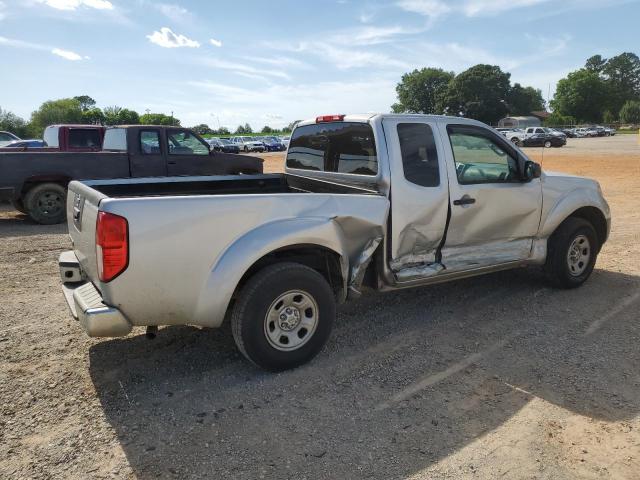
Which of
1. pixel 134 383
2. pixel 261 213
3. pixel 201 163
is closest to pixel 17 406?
pixel 134 383

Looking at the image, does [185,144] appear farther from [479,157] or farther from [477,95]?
[477,95]

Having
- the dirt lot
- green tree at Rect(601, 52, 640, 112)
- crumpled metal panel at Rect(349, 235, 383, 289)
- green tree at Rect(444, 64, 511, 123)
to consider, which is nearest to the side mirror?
the dirt lot

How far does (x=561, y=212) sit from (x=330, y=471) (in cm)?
384

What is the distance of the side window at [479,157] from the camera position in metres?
4.53

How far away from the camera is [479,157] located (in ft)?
15.6

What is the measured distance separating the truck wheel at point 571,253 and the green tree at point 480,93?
9456 cm

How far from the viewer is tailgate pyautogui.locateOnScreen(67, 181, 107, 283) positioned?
306 centimetres

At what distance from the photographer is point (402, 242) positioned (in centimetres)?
413

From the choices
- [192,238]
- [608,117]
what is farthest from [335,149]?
[608,117]

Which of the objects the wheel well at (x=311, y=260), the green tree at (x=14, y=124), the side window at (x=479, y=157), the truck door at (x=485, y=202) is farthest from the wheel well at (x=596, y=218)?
the green tree at (x=14, y=124)

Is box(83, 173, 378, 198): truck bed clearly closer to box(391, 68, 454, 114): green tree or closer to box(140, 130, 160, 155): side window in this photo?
box(140, 130, 160, 155): side window

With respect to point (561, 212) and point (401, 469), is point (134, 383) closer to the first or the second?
point (401, 469)

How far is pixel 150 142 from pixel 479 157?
7.28 meters

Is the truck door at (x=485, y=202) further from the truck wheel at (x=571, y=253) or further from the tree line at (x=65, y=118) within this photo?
the tree line at (x=65, y=118)
